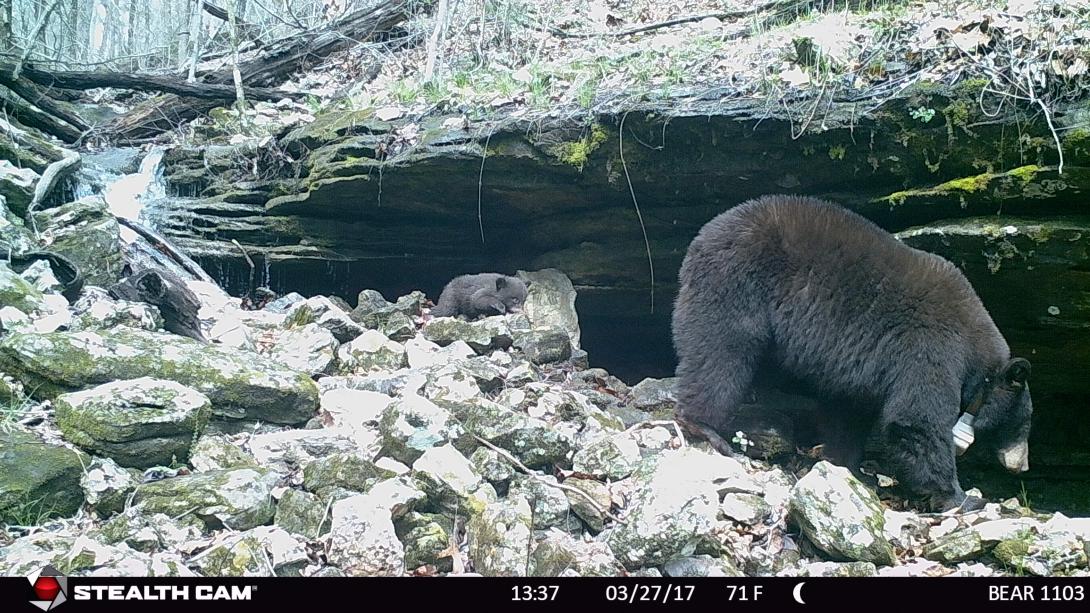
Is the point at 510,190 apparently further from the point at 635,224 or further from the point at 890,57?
the point at 890,57

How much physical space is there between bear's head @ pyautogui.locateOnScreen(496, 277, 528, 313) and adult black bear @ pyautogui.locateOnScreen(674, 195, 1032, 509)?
250 centimetres

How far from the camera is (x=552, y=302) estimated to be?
723 cm

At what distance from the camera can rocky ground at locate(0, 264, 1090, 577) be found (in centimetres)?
288

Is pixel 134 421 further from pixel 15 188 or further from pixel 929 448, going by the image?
pixel 15 188

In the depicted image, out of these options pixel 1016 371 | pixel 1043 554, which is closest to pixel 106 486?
pixel 1043 554

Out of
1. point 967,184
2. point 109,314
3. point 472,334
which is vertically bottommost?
point 472,334

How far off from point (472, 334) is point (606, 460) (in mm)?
2287

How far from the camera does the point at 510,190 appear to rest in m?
6.64

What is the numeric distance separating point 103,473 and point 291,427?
3.51ft

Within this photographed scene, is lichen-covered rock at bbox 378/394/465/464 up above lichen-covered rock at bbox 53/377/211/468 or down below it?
below

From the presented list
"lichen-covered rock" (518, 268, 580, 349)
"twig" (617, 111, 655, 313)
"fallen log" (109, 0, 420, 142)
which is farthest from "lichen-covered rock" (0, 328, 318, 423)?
"fallen log" (109, 0, 420, 142)

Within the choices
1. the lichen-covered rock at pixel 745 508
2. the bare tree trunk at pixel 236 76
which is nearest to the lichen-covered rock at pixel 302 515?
the lichen-covered rock at pixel 745 508

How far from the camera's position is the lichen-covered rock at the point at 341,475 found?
3.25 m

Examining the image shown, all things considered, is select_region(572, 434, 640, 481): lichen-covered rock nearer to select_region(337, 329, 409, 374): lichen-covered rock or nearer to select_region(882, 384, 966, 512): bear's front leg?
select_region(882, 384, 966, 512): bear's front leg
